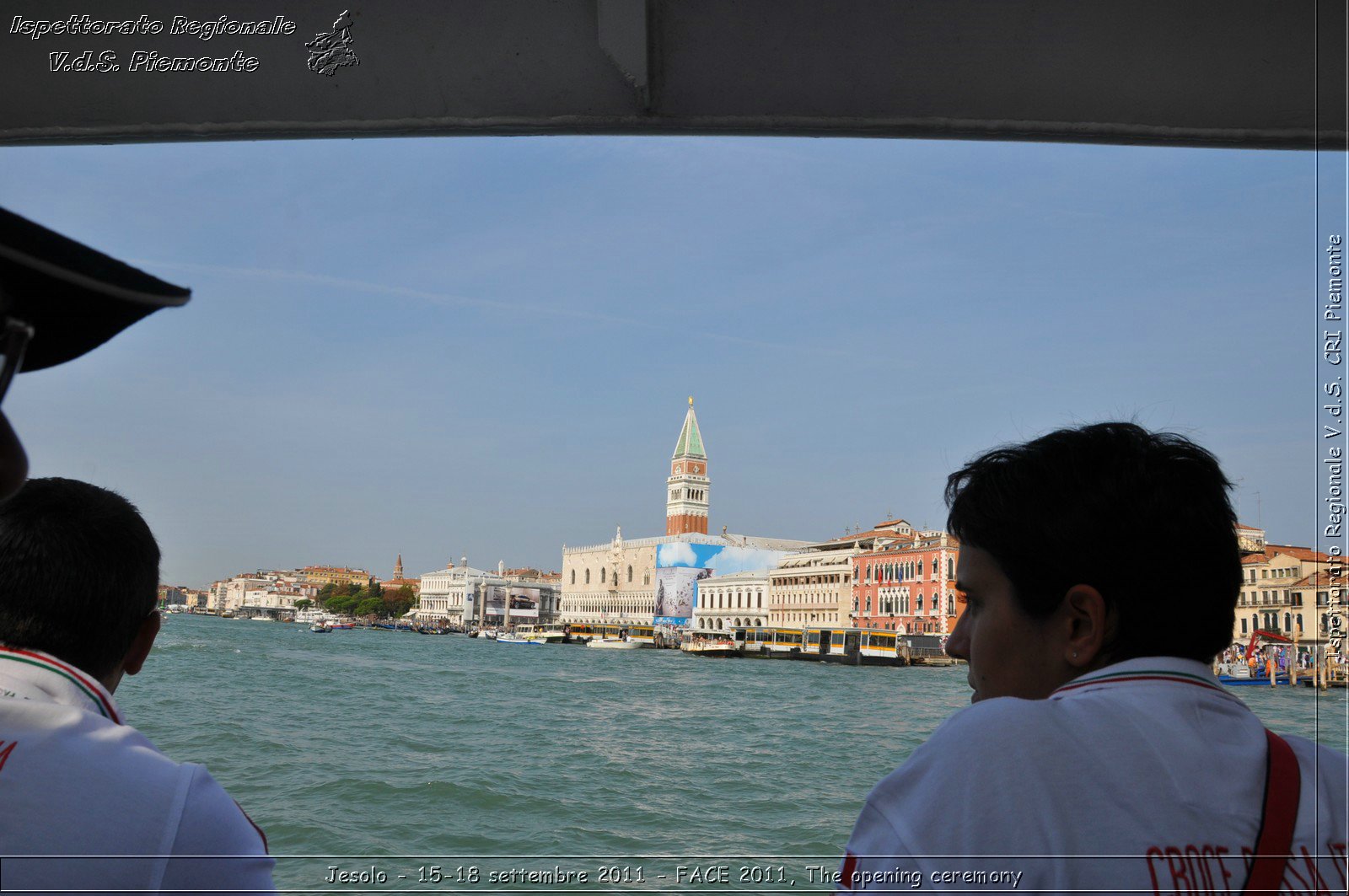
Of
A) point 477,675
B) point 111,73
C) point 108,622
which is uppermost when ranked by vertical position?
point 111,73

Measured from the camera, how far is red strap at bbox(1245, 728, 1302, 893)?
0.43m

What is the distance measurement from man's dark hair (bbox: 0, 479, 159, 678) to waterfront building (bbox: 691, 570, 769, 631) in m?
36.2

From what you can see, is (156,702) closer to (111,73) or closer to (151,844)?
(111,73)

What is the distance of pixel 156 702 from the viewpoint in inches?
432

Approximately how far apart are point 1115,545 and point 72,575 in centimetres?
65

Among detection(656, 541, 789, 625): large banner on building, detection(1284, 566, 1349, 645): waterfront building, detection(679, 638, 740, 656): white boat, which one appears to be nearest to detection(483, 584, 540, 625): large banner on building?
detection(656, 541, 789, 625): large banner on building

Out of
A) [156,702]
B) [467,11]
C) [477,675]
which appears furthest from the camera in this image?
[477,675]

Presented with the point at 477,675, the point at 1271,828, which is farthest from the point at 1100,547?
the point at 477,675

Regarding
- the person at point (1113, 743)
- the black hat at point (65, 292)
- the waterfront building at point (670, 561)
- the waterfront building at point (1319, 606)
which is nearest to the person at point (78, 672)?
the black hat at point (65, 292)

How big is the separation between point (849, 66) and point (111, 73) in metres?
1.09

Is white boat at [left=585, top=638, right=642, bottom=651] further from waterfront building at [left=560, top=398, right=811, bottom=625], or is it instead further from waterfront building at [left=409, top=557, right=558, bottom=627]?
waterfront building at [left=409, top=557, right=558, bottom=627]

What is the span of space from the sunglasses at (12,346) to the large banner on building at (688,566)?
4078 cm

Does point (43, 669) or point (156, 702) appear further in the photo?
point (156, 702)

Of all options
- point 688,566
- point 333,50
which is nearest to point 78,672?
point 333,50
